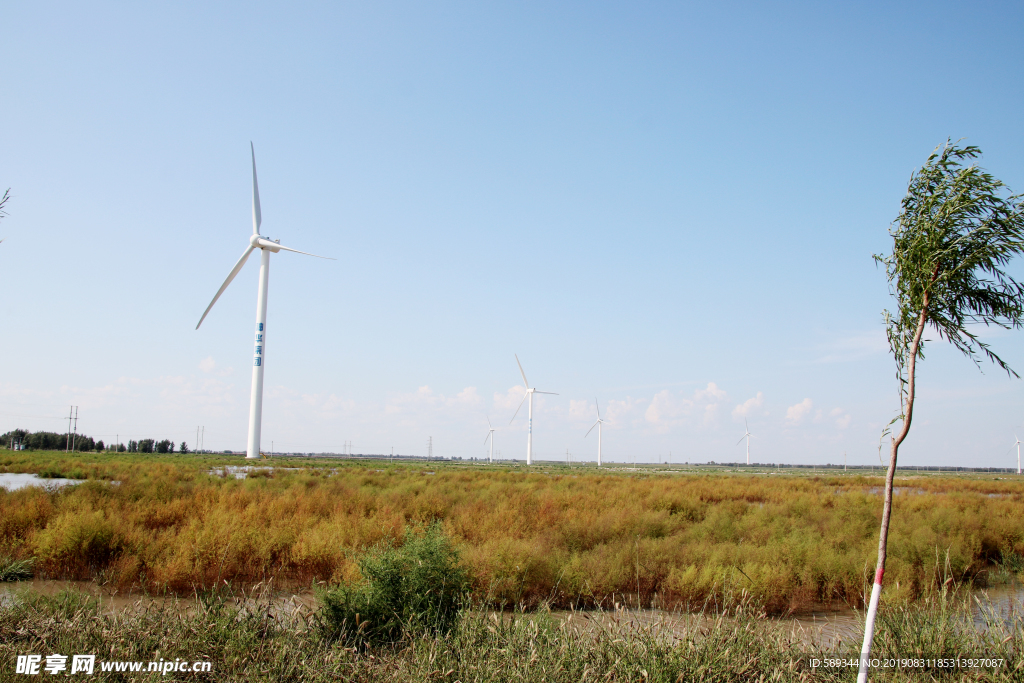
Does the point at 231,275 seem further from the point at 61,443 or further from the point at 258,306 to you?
the point at 61,443

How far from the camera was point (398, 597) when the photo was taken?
8.24 m

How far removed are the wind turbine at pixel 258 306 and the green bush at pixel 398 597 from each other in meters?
49.8

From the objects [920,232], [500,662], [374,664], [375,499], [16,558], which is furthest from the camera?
[375,499]

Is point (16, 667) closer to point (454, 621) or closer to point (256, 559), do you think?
point (454, 621)

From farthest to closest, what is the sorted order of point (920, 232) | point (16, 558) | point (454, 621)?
point (16, 558)
point (454, 621)
point (920, 232)

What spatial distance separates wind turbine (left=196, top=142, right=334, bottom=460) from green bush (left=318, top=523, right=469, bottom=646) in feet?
163

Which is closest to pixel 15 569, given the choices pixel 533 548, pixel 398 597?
pixel 398 597

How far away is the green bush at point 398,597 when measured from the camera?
773 cm

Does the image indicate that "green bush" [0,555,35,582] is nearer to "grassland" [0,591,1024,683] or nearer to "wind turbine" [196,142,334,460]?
"grassland" [0,591,1024,683]

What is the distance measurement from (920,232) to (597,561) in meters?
10.2

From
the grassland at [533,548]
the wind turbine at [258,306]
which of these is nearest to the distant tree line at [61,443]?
the wind turbine at [258,306]

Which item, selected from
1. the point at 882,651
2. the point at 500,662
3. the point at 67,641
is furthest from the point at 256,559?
the point at 882,651

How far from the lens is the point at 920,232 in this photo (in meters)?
5.50

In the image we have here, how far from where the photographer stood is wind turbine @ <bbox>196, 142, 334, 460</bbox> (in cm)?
5362
